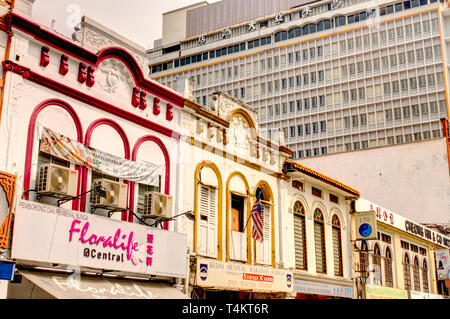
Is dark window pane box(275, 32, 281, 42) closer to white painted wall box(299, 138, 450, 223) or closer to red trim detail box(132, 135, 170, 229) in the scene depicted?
white painted wall box(299, 138, 450, 223)

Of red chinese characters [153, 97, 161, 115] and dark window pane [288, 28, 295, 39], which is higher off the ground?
dark window pane [288, 28, 295, 39]

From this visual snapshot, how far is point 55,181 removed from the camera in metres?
13.9

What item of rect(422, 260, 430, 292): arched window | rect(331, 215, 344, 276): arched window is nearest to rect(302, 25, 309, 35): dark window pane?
rect(422, 260, 430, 292): arched window

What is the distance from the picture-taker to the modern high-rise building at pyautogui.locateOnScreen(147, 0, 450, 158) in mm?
72938

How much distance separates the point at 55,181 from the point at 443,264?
96.1 feet

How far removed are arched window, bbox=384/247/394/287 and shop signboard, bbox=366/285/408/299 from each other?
702mm

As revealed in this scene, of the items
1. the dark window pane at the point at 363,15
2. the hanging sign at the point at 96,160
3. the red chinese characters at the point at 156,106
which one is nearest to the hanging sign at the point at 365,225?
the hanging sign at the point at 96,160

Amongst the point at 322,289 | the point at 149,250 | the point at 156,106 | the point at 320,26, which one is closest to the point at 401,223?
the point at 322,289

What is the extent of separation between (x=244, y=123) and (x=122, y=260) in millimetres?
8863

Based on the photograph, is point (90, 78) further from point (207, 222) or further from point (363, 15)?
point (363, 15)

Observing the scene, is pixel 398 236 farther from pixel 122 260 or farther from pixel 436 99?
pixel 436 99

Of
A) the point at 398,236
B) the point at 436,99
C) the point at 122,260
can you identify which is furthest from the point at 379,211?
the point at 436,99

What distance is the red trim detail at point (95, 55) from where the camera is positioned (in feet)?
47.4

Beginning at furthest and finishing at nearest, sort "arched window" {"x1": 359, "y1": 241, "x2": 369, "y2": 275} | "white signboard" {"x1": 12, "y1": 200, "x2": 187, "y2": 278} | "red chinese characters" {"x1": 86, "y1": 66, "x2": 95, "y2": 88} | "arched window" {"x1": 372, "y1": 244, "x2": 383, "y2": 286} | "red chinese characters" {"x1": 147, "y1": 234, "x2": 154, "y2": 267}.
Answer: "arched window" {"x1": 372, "y1": 244, "x2": 383, "y2": 286} < "arched window" {"x1": 359, "y1": 241, "x2": 369, "y2": 275} < "red chinese characters" {"x1": 147, "y1": 234, "x2": 154, "y2": 267} < "red chinese characters" {"x1": 86, "y1": 66, "x2": 95, "y2": 88} < "white signboard" {"x1": 12, "y1": 200, "x2": 187, "y2": 278}
